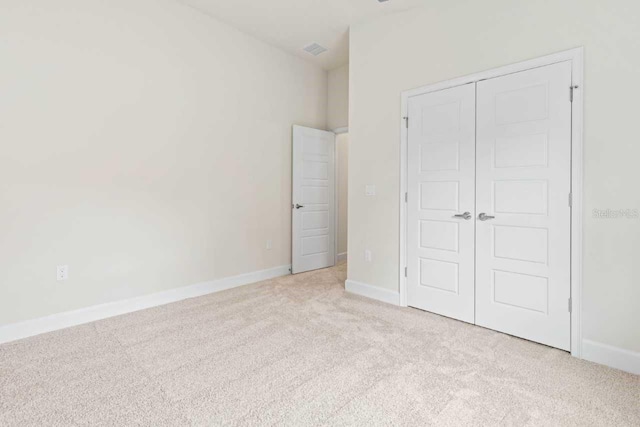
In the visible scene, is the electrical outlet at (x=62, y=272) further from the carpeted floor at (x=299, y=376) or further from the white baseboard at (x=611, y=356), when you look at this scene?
the white baseboard at (x=611, y=356)

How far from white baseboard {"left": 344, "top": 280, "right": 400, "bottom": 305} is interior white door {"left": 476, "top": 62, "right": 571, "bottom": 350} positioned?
825 mm

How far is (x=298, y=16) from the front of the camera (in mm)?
3607

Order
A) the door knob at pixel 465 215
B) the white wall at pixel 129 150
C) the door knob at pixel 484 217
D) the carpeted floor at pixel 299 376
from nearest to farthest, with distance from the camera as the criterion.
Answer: the carpeted floor at pixel 299 376 → the white wall at pixel 129 150 → the door knob at pixel 484 217 → the door knob at pixel 465 215

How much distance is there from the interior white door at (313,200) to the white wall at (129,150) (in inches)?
12.2

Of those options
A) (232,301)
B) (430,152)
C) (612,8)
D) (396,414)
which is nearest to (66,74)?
(232,301)

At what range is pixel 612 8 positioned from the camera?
218cm

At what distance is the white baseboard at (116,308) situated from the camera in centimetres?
261

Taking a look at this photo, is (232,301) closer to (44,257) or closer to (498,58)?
(44,257)

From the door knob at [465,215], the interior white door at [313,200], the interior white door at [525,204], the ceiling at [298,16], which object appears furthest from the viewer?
the interior white door at [313,200]

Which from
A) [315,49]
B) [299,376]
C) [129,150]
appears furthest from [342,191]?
[299,376]

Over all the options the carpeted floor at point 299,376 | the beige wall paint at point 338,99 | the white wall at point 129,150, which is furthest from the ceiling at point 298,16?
the carpeted floor at point 299,376

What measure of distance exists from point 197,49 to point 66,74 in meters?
1.30

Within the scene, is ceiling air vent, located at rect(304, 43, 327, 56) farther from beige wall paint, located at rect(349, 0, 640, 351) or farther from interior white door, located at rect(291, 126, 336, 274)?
interior white door, located at rect(291, 126, 336, 274)

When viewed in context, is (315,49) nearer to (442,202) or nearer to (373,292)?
(442,202)
